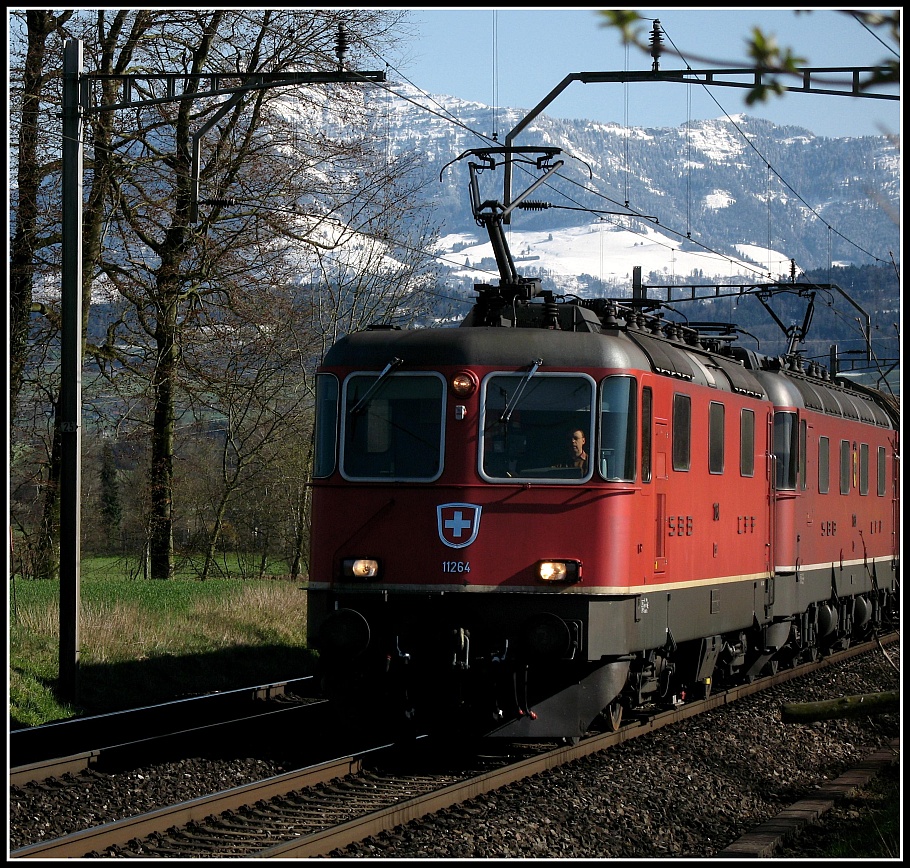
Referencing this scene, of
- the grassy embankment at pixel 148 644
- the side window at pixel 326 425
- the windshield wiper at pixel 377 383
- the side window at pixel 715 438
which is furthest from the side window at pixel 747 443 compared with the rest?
the grassy embankment at pixel 148 644

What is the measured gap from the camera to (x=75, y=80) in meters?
14.1

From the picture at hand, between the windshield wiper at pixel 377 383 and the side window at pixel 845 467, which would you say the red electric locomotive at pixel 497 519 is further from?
the side window at pixel 845 467

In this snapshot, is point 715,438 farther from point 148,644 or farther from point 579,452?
point 148,644

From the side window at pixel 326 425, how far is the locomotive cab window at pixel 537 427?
1.26m

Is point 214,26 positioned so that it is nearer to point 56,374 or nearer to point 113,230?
point 113,230

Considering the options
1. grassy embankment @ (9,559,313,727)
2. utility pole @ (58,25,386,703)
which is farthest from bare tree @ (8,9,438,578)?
utility pole @ (58,25,386,703)

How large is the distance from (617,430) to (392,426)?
1821 mm

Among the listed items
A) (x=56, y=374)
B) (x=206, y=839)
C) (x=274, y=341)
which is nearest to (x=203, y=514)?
(x=274, y=341)

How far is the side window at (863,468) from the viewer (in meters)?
20.9

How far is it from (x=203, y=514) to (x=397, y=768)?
27016 mm

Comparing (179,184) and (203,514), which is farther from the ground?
(179,184)

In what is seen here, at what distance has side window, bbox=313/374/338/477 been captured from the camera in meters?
11.3

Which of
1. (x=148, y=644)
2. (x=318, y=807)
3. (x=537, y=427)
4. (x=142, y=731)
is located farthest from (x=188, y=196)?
(x=318, y=807)

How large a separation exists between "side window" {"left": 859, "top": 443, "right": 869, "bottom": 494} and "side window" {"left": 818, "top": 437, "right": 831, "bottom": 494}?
2.60 metres
